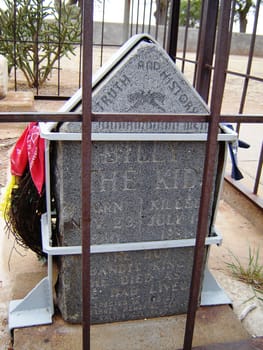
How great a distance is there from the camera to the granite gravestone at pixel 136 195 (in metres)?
1.56

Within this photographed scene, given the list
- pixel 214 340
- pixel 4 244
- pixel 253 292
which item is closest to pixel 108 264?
pixel 214 340

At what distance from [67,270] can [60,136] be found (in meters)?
0.60

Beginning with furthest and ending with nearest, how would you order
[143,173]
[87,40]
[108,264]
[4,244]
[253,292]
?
[4,244]
[253,292]
[108,264]
[143,173]
[87,40]

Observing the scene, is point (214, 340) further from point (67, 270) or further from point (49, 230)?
point (49, 230)

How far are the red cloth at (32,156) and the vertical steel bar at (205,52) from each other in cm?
163

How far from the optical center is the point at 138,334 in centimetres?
183

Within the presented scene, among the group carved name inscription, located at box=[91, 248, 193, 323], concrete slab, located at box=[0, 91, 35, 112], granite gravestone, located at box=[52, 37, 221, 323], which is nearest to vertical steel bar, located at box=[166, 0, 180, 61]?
granite gravestone, located at box=[52, 37, 221, 323]

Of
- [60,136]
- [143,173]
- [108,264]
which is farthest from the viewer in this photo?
[108,264]

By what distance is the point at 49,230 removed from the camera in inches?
69.5

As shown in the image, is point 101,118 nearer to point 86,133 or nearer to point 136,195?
point 86,133

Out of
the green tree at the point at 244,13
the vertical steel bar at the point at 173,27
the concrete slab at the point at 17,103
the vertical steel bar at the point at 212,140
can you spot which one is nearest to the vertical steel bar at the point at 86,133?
the vertical steel bar at the point at 212,140

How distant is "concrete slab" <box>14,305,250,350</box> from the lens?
1748mm

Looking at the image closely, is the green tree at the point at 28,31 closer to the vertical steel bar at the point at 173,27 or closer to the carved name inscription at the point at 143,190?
the vertical steel bar at the point at 173,27

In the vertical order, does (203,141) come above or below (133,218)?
above
